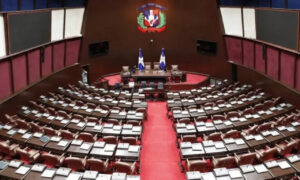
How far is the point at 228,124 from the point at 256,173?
3748 mm

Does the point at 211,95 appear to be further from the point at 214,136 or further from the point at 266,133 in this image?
the point at 266,133

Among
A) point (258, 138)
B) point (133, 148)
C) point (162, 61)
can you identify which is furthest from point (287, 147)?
point (162, 61)

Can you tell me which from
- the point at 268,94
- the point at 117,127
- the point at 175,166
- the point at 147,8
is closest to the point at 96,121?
the point at 117,127

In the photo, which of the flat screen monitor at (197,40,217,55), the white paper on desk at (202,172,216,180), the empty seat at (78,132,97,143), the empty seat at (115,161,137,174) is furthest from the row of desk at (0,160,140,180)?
the flat screen monitor at (197,40,217,55)

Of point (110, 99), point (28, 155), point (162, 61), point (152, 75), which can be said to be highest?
point (162, 61)

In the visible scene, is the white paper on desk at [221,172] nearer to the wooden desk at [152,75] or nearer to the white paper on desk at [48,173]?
the white paper on desk at [48,173]

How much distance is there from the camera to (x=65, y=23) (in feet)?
63.1

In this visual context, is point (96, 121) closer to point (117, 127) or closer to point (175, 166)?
point (117, 127)

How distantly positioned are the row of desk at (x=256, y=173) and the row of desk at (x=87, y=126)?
359 cm

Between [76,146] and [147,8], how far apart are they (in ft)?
48.9

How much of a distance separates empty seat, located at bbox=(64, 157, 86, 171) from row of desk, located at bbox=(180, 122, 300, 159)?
287 centimetres

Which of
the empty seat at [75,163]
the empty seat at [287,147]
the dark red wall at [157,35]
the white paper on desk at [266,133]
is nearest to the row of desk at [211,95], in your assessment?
the dark red wall at [157,35]

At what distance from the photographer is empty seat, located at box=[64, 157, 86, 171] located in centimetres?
928

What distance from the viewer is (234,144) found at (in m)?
A: 10.0
